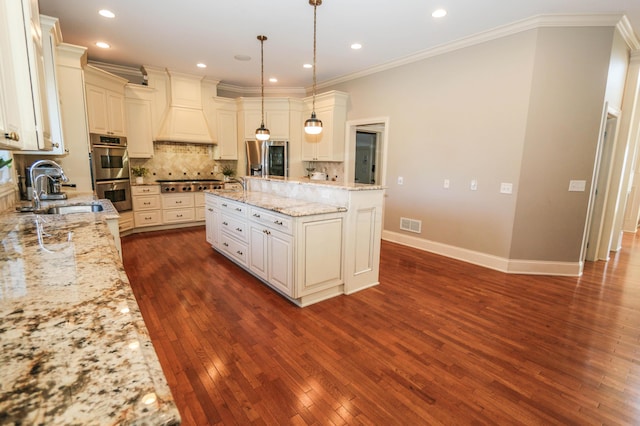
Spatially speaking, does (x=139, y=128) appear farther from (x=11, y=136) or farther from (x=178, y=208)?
(x=11, y=136)

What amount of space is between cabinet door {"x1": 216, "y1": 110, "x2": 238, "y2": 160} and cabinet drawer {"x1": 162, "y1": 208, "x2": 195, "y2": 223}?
1.37 meters

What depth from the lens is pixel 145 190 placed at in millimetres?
5445

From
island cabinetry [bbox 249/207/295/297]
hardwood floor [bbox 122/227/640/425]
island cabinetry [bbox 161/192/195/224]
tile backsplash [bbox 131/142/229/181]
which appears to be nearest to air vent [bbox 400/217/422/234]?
hardwood floor [bbox 122/227/640/425]

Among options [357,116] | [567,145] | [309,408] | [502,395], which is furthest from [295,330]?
[357,116]

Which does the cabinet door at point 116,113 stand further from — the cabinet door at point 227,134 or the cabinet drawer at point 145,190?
the cabinet door at point 227,134

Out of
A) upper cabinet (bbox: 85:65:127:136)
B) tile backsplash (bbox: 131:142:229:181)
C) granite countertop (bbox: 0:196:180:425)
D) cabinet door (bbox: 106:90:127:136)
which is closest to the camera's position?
granite countertop (bbox: 0:196:180:425)

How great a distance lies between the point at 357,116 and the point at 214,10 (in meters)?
2.98

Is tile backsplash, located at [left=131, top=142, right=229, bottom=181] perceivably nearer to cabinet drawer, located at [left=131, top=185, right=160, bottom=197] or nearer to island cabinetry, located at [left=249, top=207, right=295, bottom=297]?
cabinet drawer, located at [left=131, top=185, right=160, bottom=197]

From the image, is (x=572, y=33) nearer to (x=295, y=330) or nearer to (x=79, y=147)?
(x=295, y=330)

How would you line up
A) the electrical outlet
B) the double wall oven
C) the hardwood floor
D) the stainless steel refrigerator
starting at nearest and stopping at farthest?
the hardwood floor → the electrical outlet → the double wall oven → the stainless steel refrigerator

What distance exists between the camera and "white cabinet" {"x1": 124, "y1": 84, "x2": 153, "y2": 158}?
5.32m

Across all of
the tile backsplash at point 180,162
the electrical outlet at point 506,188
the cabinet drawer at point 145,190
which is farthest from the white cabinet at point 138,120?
the electrical outlet at point 506,188

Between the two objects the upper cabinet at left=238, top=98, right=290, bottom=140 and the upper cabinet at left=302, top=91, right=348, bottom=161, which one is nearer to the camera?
the upper cabinet at left=302, top=91, right=348, bottom=161

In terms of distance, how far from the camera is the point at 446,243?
4.50 m
